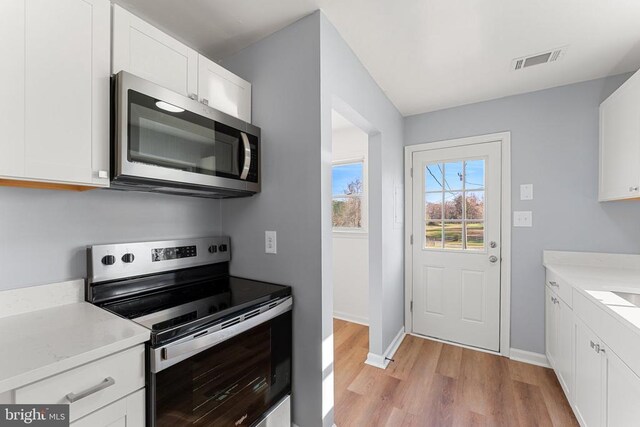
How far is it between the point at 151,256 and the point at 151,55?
3.35 feet

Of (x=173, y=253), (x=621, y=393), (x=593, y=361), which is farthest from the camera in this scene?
(x=173, y=253)

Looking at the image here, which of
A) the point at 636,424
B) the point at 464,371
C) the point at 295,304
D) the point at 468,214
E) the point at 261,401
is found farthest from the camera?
the point at 468,214

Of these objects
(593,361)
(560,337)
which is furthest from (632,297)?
(560,337)

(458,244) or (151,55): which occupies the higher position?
(151,55)

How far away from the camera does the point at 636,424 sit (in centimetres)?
104

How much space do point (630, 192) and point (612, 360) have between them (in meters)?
1.19

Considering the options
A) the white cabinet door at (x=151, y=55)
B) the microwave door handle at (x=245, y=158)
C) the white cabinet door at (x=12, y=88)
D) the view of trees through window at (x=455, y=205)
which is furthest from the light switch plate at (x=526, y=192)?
the white cabinet door at (x=12, y=88)

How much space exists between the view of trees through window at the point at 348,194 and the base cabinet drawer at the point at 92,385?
2750 millimetres

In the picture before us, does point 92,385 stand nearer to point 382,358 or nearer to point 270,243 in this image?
point 270,243

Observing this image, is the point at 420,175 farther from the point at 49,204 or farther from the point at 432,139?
the point at 49,204

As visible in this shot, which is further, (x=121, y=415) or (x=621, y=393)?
(x=621, y=393)

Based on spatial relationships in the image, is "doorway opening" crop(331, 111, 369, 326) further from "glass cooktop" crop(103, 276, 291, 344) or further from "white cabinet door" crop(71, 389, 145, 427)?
"white cabinet door" crop(71, 389, 145, 427)

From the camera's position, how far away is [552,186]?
Result: 2.38 meters

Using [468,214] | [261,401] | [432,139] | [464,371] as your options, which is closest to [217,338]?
[261,401]
